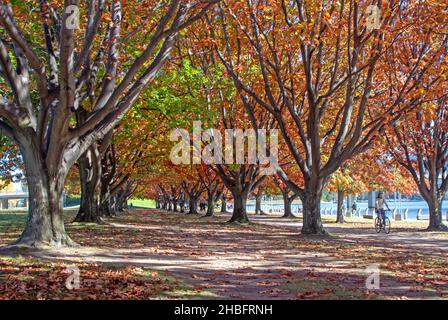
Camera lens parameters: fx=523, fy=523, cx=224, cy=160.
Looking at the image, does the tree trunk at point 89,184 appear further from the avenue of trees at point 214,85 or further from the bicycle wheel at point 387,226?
the bicycle wheel at point 387,226

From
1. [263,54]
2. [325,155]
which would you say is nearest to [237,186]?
[325,155]

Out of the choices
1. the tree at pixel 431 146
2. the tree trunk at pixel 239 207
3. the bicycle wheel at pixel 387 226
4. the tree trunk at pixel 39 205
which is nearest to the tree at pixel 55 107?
the tree trunk at pixel 39 205

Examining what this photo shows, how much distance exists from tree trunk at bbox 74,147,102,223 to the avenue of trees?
0.20 ft

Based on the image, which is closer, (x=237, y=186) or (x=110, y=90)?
(x=110, y=90)

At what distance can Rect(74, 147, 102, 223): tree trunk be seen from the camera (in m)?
22.1

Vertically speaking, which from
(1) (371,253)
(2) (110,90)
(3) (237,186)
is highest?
(2) (110,90)

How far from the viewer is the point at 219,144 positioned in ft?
90.4

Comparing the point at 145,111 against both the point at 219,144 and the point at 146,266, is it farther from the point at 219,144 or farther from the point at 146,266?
the point at 146,266

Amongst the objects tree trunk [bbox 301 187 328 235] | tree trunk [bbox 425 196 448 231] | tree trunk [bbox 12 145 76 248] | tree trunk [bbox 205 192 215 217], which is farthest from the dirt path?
tree trunk [bbox 205 192 215 217]

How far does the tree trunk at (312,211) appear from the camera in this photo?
61.4ft

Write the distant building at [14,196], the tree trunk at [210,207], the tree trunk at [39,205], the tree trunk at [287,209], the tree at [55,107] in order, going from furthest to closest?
the distant building at [14,196], the tree trunk at [287,209], the tree trunk at [210,207], the tree trunk at [39,205], the tree at [55,107]

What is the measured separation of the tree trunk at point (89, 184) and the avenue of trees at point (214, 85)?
0.06m

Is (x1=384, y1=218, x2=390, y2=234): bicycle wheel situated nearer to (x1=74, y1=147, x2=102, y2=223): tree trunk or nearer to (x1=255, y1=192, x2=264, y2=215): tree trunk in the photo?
(x1=74, y1=147, x2=102, y2=223): tree trunk

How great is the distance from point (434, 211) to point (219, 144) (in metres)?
11.0
